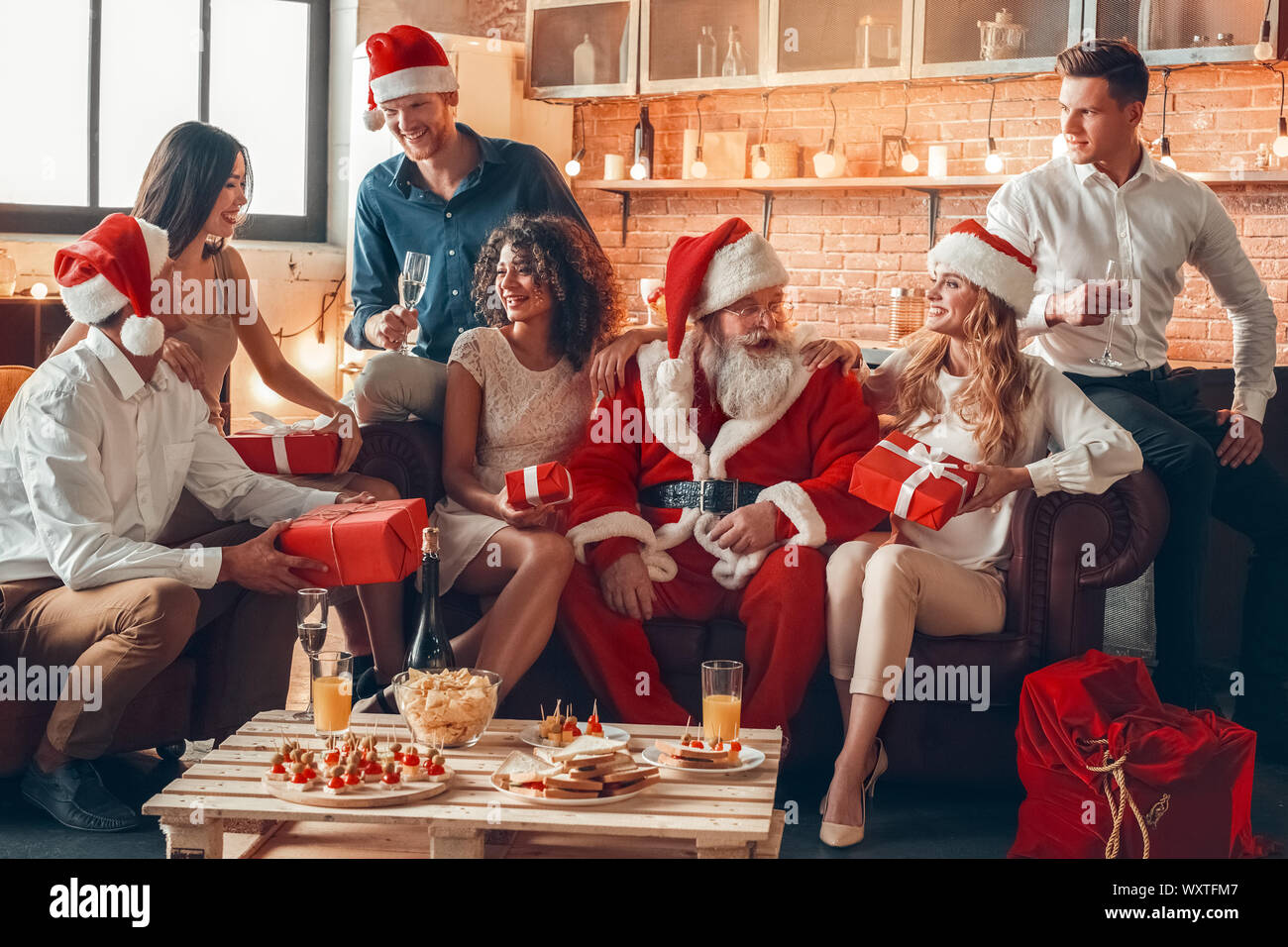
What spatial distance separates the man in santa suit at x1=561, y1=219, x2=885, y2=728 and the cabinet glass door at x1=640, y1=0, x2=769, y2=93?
2.94 metres

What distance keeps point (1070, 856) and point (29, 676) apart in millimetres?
1885

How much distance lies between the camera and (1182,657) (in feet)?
9.59

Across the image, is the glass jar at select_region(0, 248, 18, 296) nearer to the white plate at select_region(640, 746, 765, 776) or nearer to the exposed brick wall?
the exposed brick wall

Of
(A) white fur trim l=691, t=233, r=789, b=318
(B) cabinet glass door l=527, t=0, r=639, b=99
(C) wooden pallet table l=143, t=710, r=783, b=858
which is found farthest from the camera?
(B) cabinet glass door l=527, t=0, r=639, b=99

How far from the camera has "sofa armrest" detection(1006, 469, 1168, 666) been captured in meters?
2.70

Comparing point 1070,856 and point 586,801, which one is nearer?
point 586,801

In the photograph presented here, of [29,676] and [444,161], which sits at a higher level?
[444,161]

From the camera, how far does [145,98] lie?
5.89 m

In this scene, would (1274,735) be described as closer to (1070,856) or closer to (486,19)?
(1070,856)

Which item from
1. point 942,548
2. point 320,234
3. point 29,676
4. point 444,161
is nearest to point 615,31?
point 320,234

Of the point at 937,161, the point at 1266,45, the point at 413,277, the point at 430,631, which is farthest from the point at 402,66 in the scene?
the point at 1266,45

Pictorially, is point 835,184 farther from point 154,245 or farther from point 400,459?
point 154,245

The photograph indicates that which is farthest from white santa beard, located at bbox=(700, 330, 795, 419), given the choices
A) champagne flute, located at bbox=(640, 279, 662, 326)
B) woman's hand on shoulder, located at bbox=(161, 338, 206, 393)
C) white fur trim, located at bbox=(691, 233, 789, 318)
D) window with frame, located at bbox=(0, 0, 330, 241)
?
window with frame, located at bbox=(0, 0, 330, 241)

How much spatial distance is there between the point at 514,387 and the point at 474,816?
139cm
